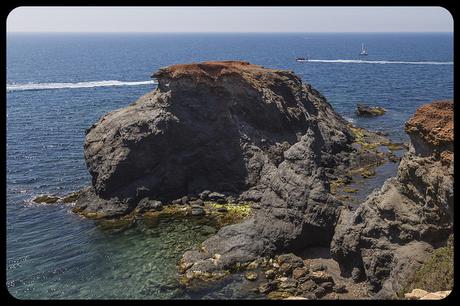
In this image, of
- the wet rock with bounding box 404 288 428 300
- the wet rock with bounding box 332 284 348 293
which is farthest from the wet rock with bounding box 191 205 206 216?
the wet rock with bounding box 404 288 428 300

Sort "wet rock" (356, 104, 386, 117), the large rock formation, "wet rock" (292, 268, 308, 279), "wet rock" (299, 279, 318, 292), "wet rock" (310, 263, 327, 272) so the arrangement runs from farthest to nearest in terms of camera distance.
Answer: "wet rock" (356, 104, 386, 117) < the large rock formation < "wet rock" (310, 263, 327, 272) < "wet rock" (292, 268, 308, 279) < "wet rock" (299, 279, 318, 292)

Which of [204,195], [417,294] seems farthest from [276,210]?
[417,294]

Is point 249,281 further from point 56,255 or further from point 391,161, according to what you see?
point 391,161

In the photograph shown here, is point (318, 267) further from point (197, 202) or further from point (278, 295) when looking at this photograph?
point (197, 202)

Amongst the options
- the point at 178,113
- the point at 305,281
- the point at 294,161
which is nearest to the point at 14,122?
the point at 178,113

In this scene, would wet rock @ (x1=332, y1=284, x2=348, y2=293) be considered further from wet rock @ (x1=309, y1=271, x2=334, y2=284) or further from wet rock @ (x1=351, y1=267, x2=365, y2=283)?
wet rock @ (x1=351, y1=267, x2=365, y2=283)
